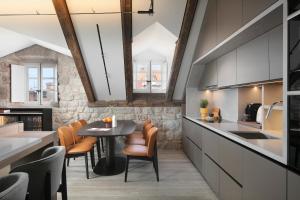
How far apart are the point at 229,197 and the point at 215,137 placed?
27.8 inches

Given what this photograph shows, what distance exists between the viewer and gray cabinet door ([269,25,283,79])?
6.06 ft

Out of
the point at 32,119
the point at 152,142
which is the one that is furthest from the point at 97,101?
the point at 152,142

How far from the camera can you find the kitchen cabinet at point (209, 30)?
3.01m

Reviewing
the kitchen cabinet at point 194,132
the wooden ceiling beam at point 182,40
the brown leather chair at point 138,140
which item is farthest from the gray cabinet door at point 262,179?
the wooden ceiling beam at point 182,40

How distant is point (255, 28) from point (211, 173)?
6.06 feet

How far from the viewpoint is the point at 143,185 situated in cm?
300

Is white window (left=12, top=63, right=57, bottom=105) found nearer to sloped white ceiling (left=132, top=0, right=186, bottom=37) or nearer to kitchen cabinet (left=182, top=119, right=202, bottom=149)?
sloped white ceiling (left=132, top=0, right=186, bottom=37)

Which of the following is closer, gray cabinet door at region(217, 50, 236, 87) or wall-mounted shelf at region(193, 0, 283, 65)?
wall-mounted shelf at region(193, 0, 283, 65)

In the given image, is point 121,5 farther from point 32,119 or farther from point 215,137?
point 32,119

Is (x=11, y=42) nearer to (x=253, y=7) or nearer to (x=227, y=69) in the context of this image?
(x=227, y=69)

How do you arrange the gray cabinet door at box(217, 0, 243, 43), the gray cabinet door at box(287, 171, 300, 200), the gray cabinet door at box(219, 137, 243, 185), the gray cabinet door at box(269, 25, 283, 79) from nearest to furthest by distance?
the gray cabinet door at box(287, 171, 300, 200), the gray cabinet door at box(269, 25, 283, 79), the gray cabinet door at box(219, 137, 243, 185), the gray cabinet door at box(217, 0, 243, 43)

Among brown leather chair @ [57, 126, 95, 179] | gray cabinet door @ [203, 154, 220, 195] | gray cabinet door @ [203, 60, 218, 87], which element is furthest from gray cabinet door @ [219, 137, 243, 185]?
brown leather chair @ [57, 126, 95, 179]

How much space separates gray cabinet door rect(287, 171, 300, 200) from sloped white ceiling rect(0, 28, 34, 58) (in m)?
4.99

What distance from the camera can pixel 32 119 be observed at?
4938mm
